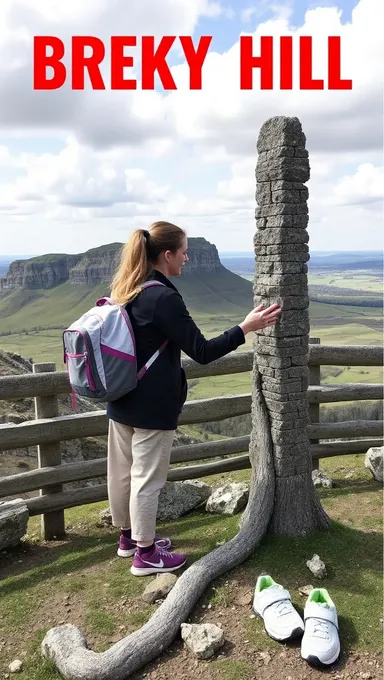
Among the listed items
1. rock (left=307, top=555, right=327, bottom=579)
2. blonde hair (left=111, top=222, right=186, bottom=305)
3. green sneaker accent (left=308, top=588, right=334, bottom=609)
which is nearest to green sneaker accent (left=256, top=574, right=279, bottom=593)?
green sneaker accent (left=308, top=588, right=334, bottom=609)

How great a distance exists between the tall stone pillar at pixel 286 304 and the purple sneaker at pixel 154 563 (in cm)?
109

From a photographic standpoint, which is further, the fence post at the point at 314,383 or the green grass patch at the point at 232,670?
the fence post at the point at 314,383

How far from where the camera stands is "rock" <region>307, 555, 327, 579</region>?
4.95 metres

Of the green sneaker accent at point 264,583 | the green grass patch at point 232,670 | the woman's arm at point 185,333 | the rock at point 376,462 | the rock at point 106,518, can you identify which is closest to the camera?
the green grass patch at point 232,670

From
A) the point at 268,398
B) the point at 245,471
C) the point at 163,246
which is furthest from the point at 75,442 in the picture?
the point at 163,246

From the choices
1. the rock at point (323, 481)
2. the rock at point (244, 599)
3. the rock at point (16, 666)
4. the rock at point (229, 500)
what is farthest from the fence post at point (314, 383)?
the rock at point (16, 666)

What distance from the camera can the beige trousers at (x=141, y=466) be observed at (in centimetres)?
480

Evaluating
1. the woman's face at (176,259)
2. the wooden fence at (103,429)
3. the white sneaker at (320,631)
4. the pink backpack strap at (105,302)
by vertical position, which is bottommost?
the white sneaker at (320,631)

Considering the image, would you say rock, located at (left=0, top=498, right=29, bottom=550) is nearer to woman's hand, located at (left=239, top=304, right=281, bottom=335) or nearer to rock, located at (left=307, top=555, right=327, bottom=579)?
rock, located at (left=307, top=555, right=327, bottom=579)

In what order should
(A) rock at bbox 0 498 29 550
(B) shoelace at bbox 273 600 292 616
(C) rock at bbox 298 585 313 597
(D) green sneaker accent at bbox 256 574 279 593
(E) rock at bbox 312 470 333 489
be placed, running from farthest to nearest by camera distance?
1. (E) rock at bbox 312 470 333 489
2. (A) rock at bbox 0 498 29 550
3. (C) rock at bbox 298 585 313 597
4. (D) green sneaker accent at bbox 256 574 279 593
5. (B) shoelace at bbox 273 600 292 616

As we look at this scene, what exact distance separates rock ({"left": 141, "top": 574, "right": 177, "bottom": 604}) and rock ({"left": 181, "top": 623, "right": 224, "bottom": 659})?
1.78ft

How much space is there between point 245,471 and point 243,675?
178 inches

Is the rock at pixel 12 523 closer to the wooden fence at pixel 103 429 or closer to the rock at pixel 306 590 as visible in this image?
the wooden fence at pixel 103 429

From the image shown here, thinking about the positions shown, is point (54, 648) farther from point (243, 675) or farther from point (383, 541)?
point (383, 541)
